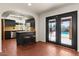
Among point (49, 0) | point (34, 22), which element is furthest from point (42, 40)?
point (49, 0)

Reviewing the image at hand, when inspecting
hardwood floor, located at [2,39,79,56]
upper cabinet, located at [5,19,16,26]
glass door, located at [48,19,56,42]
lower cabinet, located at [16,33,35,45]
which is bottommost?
hardwood floor, located at [2,39,79,56]

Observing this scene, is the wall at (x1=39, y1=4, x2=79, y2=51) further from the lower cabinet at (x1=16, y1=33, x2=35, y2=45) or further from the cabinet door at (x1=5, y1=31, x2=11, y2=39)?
the cabinet door at (x1=5, y1=31, x2=11, y2=39)

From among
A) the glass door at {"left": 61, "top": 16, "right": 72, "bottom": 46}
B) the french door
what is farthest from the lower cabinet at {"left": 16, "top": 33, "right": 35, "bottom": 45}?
the glass door at {"left": 61, "top": 16, "right": 72, "bottom": 46}

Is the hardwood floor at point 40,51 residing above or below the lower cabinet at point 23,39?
below

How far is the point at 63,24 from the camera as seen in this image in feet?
19.0

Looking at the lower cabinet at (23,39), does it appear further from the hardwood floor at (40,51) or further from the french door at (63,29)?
the french door at (63,29)

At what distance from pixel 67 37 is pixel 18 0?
15.2 ft

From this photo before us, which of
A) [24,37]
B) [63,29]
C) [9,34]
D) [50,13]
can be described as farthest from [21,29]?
[63,29]

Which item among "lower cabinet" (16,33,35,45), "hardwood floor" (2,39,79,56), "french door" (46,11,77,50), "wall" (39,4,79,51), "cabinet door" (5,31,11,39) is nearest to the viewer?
"hardwood floor" (2,39,79,56)

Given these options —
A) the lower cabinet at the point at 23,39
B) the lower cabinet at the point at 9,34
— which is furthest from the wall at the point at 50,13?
the lower cabinet at the point at 9,34

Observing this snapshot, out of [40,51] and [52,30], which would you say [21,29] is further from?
[40,51]

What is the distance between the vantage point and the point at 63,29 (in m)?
5.82

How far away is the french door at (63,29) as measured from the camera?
4.98 metres

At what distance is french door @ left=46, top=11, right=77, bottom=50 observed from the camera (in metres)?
4.98
